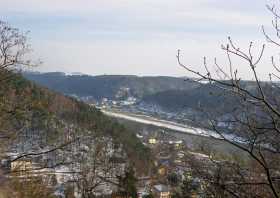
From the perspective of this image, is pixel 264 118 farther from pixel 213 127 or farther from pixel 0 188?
pixel 0 188

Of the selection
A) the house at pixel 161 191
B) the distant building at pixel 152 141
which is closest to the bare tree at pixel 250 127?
the house at pixel 161 191

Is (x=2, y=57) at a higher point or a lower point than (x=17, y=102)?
higher

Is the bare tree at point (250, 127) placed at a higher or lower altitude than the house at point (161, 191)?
higher

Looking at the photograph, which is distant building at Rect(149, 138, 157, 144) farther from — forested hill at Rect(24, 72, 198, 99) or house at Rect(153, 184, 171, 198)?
forested hill at Rect(24, 72, 198, 99)

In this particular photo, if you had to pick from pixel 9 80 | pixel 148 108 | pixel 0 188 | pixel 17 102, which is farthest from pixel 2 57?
pixel 148 108

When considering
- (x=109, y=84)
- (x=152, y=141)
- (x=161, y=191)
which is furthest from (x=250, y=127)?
(x=109, y=84)

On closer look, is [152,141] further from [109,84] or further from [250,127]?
[109,84]

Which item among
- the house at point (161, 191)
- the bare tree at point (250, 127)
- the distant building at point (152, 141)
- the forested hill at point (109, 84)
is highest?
the bare tree at point (250, 127)

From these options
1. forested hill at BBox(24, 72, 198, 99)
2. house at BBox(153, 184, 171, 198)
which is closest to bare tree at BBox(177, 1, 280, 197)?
house at BBox(153, 184, 171, 198)

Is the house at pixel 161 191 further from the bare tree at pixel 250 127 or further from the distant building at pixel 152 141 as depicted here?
the distant building at pixel 152 141

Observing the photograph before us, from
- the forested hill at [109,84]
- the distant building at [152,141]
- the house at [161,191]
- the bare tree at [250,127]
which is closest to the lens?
the bare tree at [250,127]
